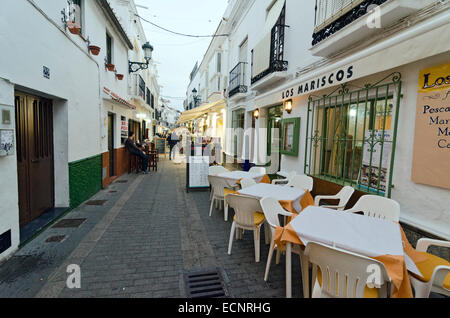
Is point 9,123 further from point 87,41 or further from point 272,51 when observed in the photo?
point 272,51

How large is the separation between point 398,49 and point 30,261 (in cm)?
604

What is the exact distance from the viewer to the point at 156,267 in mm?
3275

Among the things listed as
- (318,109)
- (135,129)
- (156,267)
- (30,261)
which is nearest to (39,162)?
(30,261)

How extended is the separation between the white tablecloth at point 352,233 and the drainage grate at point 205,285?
1.25 meters

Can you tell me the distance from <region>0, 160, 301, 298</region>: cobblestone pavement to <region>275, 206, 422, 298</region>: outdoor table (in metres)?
0.91

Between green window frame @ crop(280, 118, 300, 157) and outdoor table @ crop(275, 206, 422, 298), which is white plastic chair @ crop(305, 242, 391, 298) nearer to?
outdoor table @ crop(275, 206, 422, 298)

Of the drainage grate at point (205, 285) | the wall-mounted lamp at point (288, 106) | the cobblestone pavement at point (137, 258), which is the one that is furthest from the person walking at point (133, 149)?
the drainage grate at point (205, 285)

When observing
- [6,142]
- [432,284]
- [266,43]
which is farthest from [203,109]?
[432,284]

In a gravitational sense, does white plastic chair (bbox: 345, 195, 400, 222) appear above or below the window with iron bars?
below

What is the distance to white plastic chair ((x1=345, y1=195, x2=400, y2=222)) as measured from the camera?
3234mm

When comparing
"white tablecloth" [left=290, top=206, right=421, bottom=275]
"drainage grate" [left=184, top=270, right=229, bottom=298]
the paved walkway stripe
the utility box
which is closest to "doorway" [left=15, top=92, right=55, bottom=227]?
the utility box

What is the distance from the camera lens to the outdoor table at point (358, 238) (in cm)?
194

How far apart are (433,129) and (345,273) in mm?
2557

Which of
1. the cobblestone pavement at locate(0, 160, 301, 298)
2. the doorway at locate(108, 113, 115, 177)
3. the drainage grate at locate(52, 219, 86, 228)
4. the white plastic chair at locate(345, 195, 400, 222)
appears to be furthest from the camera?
the doorway at locate(108, 113, 115, 177)
